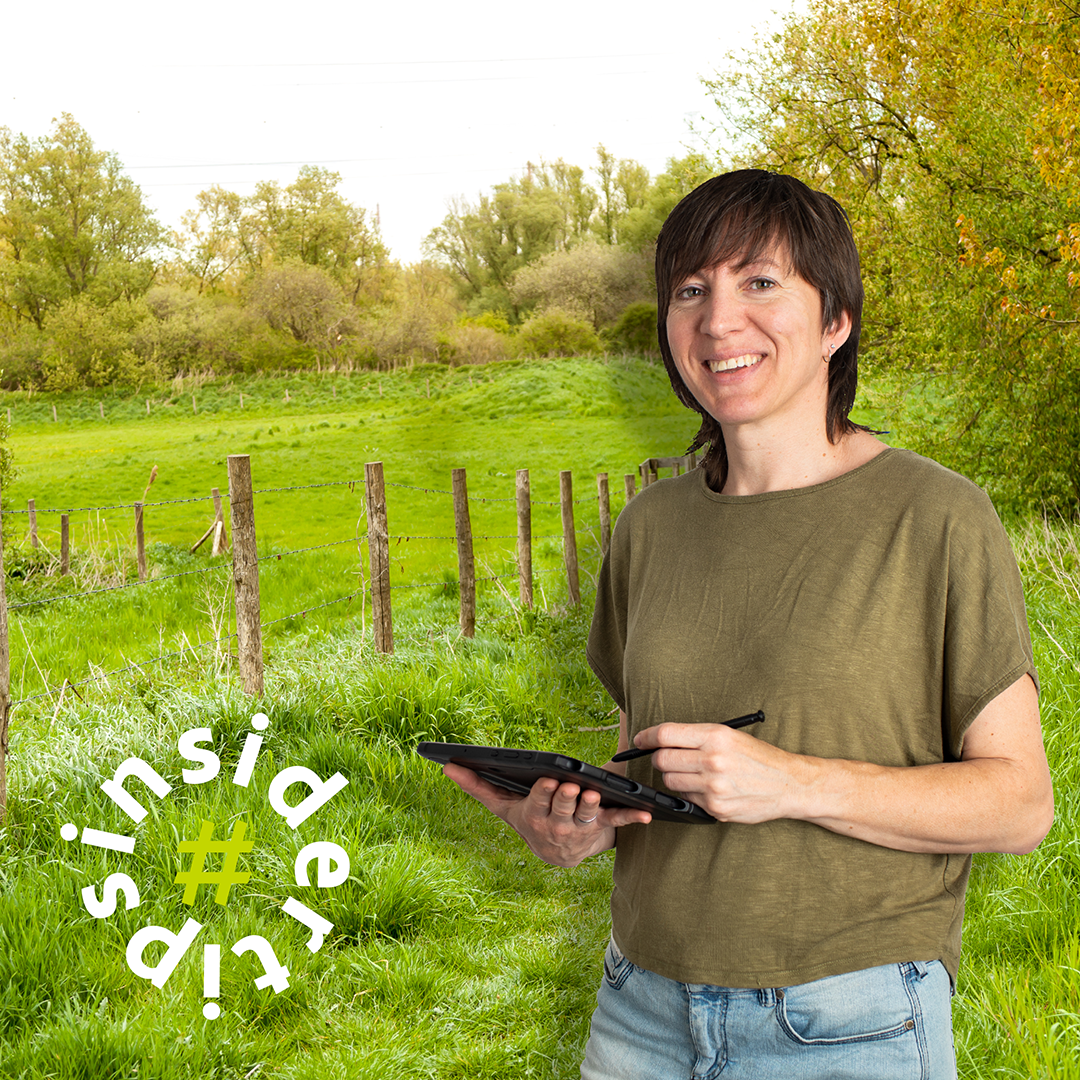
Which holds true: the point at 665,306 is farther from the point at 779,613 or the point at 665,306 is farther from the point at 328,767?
the point at 328,767

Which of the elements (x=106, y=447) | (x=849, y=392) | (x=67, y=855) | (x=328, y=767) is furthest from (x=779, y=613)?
(x=106, y=447)

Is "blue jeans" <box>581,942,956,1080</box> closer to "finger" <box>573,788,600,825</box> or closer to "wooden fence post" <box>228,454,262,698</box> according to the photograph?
"finger" <box>573,788,600,825</box>

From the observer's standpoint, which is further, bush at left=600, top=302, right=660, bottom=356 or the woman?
bush at left=600, top=302, right=660, bottom=356

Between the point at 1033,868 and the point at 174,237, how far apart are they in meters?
21.4

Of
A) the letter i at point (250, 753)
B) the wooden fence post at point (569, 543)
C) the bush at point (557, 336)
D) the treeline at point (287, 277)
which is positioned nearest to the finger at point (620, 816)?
the letter i at point (250, 753)

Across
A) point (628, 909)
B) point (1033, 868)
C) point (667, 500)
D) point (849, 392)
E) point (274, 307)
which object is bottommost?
point (1033, 868)

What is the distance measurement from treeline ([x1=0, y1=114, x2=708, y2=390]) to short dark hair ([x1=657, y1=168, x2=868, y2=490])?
695 inches

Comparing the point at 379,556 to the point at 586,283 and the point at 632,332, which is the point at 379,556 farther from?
the point at 632,332

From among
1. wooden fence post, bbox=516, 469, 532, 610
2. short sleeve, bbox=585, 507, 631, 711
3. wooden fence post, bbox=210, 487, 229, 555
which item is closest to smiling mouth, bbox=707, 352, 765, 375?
short sleeve, bbox=585, 507, 631, 711

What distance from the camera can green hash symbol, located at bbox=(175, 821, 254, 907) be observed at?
291cm

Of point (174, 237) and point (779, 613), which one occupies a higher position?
point (174, 237)

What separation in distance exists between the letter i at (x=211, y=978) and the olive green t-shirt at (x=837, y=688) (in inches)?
69.6

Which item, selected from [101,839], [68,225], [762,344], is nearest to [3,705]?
[101,839]

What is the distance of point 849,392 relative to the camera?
46.6 inches
